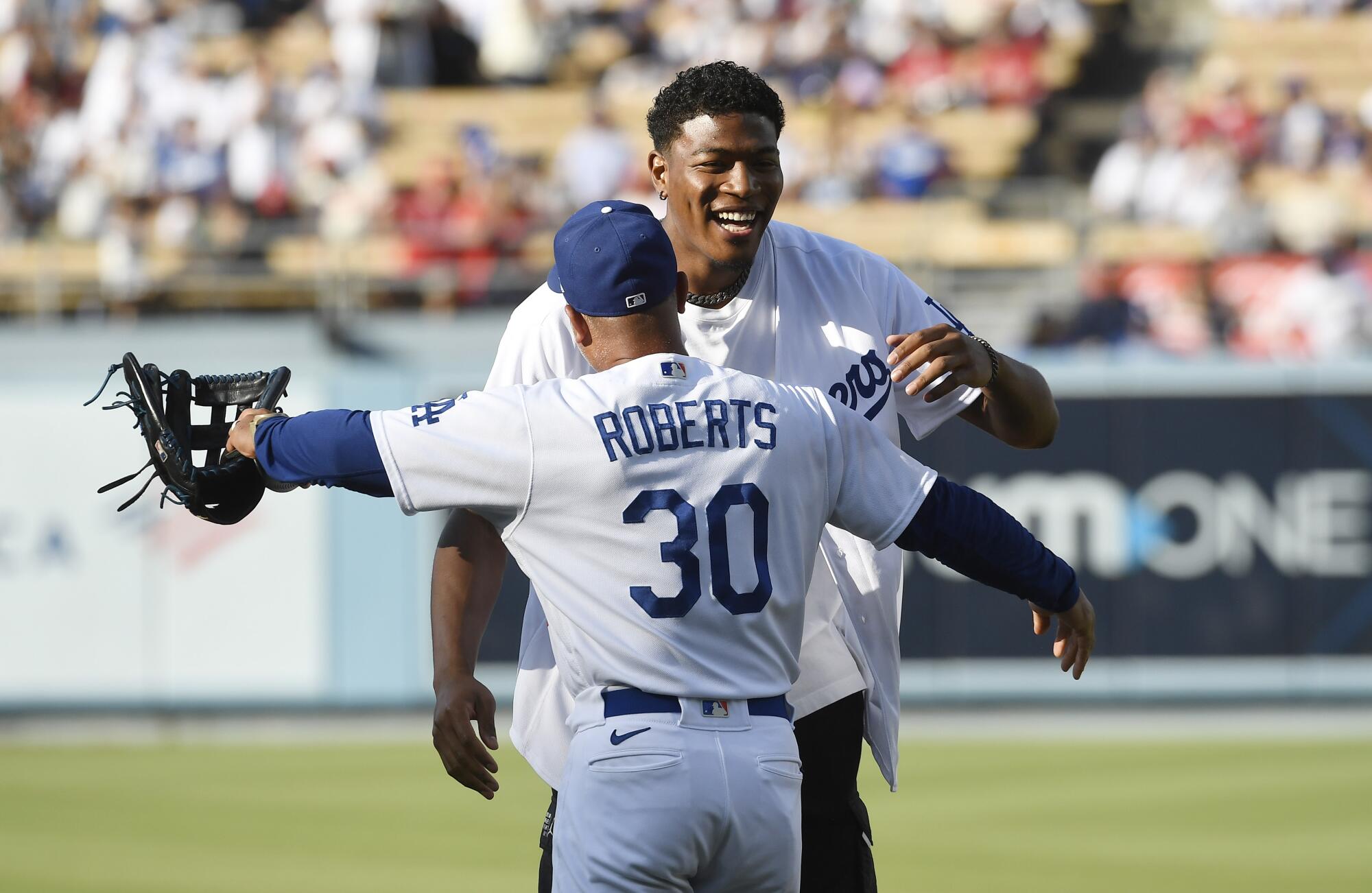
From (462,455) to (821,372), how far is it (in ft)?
3.33

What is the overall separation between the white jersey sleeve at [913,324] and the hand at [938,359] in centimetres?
26

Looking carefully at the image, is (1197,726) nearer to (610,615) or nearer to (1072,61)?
(1072,61)

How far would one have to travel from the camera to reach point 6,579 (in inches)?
478

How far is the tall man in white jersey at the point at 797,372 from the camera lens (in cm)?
383

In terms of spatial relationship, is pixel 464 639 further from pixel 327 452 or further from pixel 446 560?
pixel 327 452

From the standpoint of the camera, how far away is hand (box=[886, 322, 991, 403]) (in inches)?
147

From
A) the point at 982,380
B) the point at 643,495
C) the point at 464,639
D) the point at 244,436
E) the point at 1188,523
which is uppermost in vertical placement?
the point at 982,380

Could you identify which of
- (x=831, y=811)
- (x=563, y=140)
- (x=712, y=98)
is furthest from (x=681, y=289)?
(x=563, y=140)

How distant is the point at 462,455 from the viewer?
132 inches

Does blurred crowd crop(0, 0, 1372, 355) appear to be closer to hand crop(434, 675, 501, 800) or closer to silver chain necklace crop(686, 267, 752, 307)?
silver chain necklace crop(686, 267, 752, 307)

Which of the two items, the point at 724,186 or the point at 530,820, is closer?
the point at 724,186

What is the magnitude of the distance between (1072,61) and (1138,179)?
9.37 ft

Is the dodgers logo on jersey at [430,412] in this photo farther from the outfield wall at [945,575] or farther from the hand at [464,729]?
the outfield wall at [945,575]

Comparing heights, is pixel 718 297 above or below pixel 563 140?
below
